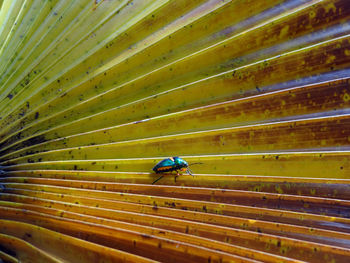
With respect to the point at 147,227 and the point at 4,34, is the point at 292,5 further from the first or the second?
the point at 4,34

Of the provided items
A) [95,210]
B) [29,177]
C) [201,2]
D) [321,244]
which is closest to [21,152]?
[29,177]

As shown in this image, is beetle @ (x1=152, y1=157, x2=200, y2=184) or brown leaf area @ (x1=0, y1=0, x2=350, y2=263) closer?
brown leaf area @ (x1=0, y1=0, x2=350, y2=263)

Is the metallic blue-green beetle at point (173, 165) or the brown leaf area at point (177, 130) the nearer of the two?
the brown leaf area at point (177, 130)

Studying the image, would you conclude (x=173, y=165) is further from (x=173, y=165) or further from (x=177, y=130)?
(x=177, y=130)

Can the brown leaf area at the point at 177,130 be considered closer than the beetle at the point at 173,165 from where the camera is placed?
Yes

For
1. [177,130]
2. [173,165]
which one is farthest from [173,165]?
[177,130]
